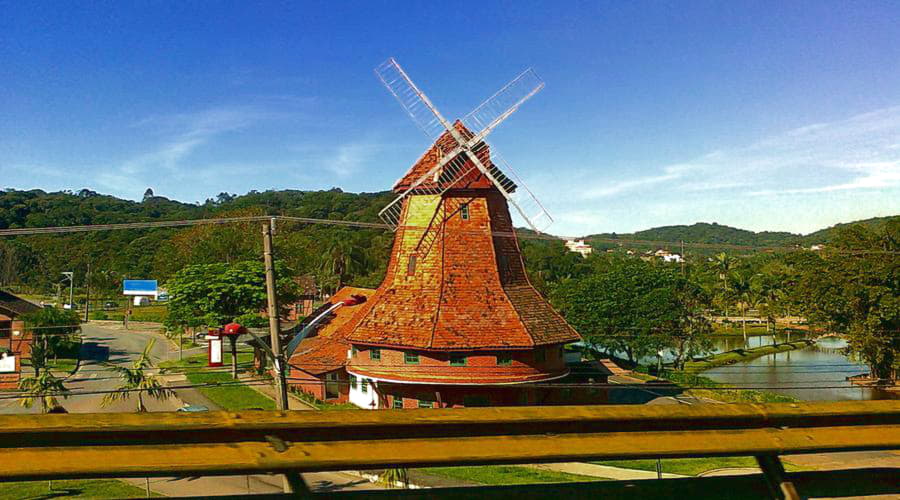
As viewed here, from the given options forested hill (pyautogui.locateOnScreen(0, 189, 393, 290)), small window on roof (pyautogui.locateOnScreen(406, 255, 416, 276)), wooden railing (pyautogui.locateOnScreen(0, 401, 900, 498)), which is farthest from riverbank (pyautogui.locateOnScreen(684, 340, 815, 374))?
wooden railing (pyautogui.locateOnScreen(0, 401, 900, 498))

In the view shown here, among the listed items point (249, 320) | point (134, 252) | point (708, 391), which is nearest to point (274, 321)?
point (249, 320)

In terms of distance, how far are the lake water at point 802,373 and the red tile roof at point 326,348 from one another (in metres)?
15.3

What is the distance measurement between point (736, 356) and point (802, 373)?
302 inches

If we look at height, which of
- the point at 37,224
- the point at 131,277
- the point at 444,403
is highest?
the point at 37,224

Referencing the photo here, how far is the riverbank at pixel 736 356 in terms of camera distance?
37.9 meters

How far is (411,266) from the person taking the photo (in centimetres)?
2172

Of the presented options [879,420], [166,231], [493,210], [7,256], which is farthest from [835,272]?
[166,231]

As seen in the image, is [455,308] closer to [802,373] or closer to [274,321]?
[274,321]

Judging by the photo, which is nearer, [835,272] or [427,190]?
[427,190]

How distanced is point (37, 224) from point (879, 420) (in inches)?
1886

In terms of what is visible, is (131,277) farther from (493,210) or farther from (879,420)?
(879,420)

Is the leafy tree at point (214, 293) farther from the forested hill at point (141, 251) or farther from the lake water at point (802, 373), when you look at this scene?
the lake water at point (802, 373)

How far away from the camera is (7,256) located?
3209 cm

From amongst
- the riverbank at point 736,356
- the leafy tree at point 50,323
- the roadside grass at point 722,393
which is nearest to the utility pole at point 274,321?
the roadside grass at point 722,393
